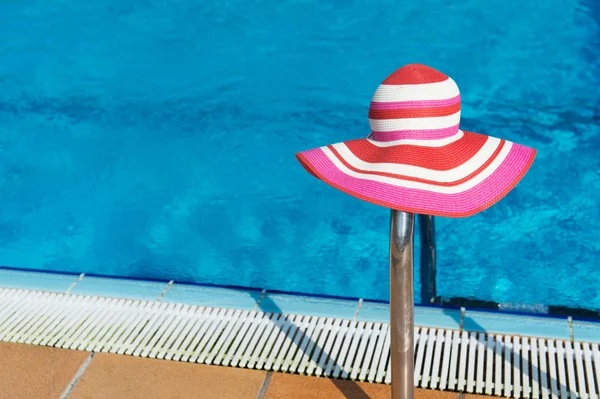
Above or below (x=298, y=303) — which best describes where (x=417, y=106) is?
above

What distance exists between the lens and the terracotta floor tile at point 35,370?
2936 mm

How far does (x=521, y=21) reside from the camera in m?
6.50

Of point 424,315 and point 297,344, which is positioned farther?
point 424,315

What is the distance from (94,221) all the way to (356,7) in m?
3.36

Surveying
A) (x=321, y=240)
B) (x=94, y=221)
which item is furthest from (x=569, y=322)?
(x=94, y=221)

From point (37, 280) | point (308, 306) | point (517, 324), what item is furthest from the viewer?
point (37, 280)

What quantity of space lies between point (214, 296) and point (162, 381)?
0.60m

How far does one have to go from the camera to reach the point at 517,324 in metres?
3.03

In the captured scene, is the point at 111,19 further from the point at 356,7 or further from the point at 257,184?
the point at 257,184

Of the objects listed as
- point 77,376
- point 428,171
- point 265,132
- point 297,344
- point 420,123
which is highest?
point 265,132

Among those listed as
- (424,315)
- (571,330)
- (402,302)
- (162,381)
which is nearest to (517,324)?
(571,330)

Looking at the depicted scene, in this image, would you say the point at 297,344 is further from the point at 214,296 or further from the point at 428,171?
the point at 428,171

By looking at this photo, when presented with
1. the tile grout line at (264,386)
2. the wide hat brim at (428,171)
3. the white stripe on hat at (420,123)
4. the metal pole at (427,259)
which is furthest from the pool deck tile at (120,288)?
the white stripe on hat at (420,123)

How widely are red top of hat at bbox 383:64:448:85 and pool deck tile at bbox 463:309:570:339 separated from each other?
1517 mm
